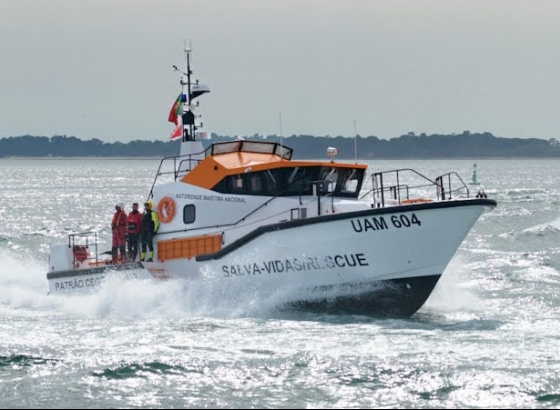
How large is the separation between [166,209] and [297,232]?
3558mm

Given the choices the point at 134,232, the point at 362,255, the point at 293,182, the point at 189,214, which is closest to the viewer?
the point at 362,255

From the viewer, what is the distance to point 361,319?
17891 millimetres

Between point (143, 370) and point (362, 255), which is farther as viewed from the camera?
point (362, 255)

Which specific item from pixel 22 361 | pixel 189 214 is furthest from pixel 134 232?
pixel 22 361

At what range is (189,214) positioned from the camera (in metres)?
20.2

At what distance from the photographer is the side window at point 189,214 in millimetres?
20141

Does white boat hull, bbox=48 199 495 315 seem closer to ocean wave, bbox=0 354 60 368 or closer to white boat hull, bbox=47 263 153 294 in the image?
white boat hull, bbox=47 263 153 294

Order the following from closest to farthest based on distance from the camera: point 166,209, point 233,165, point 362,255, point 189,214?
point 362,255 < point 233,165 < point 189,214 < point 166,209

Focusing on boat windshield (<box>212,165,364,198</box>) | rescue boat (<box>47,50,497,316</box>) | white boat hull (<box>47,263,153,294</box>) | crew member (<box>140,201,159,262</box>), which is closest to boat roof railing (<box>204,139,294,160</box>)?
rescue boat (<box>47,50,497,316</box>)

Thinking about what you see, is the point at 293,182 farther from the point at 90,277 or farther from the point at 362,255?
the point at 90,277

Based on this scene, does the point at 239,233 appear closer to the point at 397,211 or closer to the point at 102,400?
the point at 397,211

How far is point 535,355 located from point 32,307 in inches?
447

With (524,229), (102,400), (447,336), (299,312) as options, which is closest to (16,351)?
(102,400)

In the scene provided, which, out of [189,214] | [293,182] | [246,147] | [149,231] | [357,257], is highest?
[246,147]
